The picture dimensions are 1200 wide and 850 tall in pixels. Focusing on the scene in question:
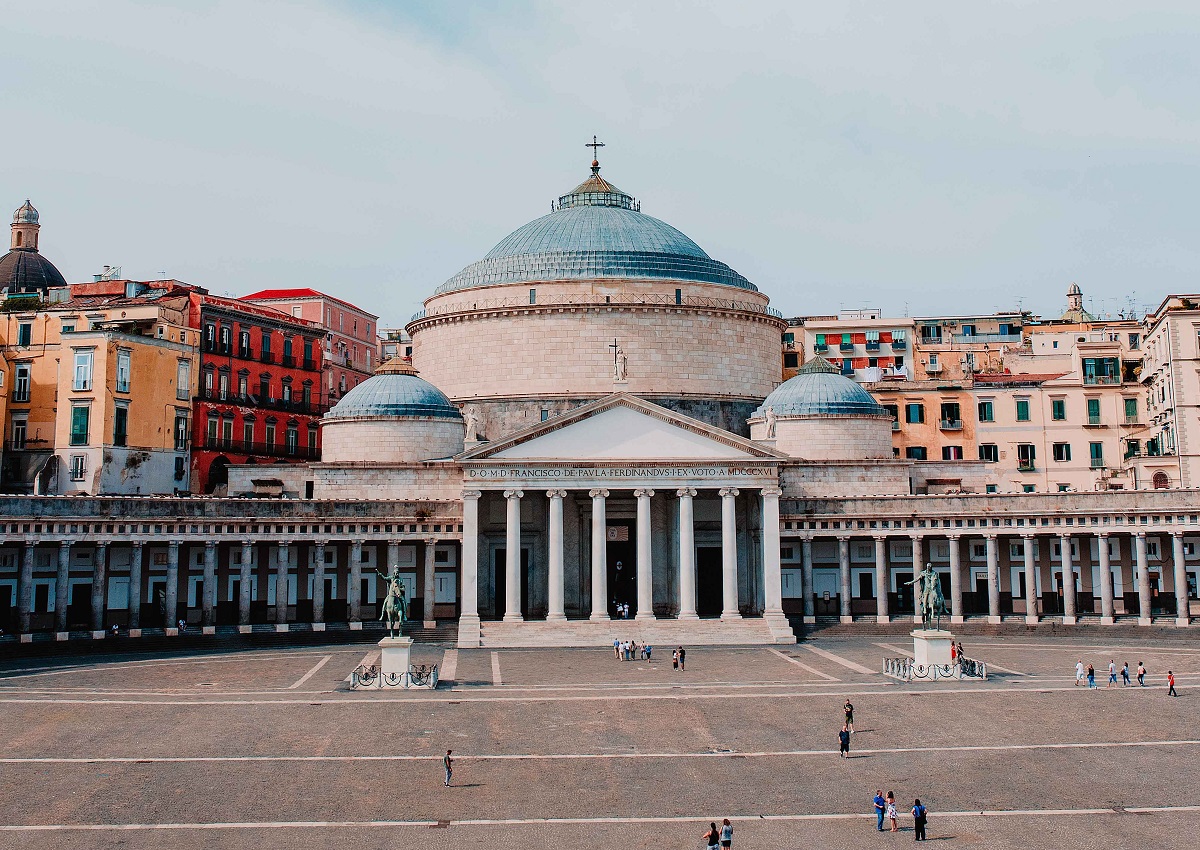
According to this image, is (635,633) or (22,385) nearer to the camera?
(635,633)

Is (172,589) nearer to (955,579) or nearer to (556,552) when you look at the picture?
(556,552)

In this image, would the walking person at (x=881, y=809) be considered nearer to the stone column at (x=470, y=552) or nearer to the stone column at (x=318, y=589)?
the stone column at (x=470, y=552)

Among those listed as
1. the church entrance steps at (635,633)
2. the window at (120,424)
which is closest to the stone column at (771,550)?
the church entrance steps at (635,633)

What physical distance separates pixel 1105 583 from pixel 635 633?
2392 cm

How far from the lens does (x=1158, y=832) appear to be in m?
26.2

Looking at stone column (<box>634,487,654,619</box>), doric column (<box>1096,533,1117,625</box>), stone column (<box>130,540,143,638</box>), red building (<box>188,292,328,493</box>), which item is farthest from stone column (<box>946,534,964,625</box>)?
red building (<box>188,292,328,493</box>)

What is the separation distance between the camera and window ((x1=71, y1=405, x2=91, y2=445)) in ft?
217

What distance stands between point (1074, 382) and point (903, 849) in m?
59.1

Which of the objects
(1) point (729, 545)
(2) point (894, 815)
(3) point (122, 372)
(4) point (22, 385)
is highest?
(3) point (122, 372)

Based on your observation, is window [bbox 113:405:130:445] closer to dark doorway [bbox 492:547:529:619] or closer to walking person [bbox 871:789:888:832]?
dark doorway [bbox 492:547:529:619]

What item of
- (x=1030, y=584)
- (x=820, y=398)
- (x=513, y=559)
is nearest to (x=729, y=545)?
(x=513, y=559)

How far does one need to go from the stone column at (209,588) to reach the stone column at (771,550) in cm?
2688

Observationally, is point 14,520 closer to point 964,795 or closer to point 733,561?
point 733,561

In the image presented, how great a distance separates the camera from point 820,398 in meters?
71.9
